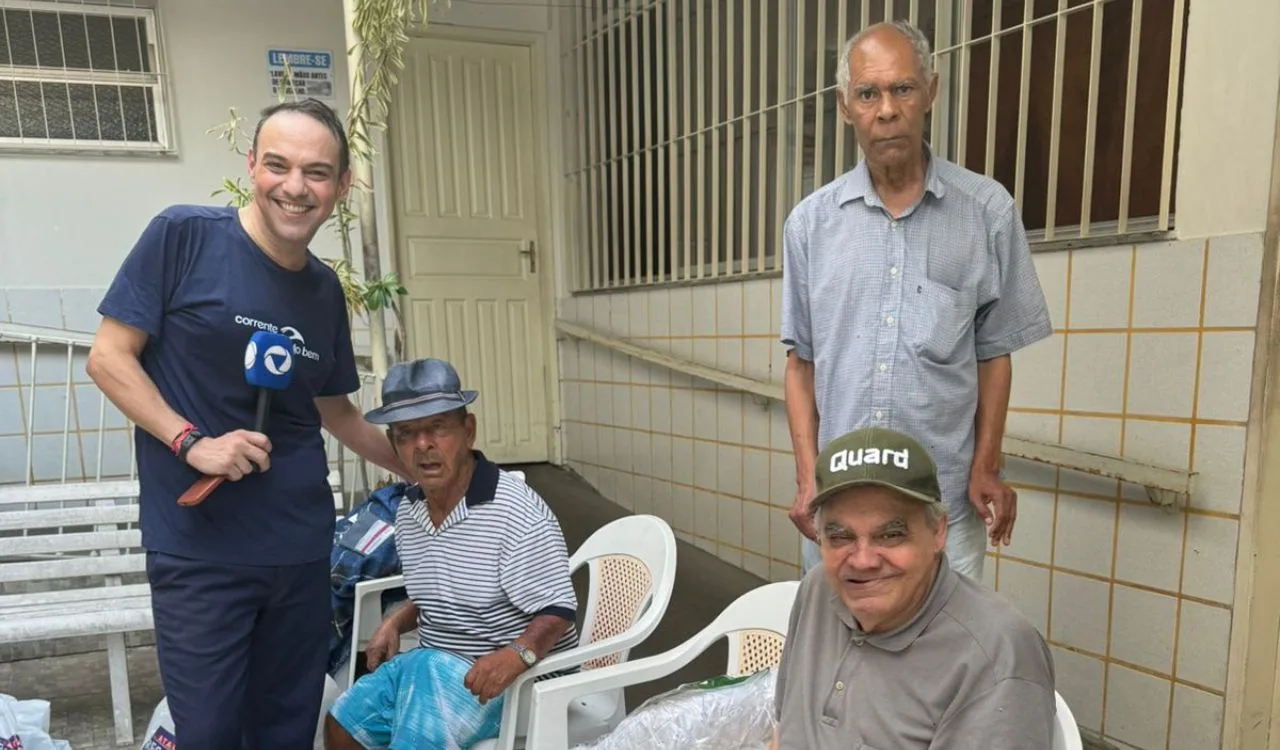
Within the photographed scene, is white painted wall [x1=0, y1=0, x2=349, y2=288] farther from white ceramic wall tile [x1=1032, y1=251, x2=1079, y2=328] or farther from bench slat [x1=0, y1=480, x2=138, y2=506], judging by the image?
white ceramic wall tile [x1=1032, y1=251, x2=1079, y2=328]

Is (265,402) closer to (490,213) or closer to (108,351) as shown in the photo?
(108,351)

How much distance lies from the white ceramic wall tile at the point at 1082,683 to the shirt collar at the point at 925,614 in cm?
137

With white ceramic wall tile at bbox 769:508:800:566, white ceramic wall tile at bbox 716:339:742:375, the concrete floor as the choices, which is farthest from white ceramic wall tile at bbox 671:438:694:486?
white ceramic wall tile at bbox 769:508:800:566

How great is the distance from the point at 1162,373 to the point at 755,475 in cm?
169

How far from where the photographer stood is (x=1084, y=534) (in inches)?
83.7

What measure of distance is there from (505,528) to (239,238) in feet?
2.58

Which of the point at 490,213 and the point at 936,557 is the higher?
the point at 490,213

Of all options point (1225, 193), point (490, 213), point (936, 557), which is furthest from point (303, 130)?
point (490, 213)

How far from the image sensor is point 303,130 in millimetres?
1346

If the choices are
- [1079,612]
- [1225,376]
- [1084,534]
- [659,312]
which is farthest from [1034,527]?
[659,312]

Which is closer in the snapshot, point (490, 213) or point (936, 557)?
point (936, 557)

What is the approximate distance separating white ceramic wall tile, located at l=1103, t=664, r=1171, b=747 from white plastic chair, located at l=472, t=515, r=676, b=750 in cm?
130

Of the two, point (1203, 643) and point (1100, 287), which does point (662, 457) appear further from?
point (1203, 643)

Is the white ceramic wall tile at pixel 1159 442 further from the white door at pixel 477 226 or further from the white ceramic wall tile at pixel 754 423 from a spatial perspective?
the white door at pixel 477 226
